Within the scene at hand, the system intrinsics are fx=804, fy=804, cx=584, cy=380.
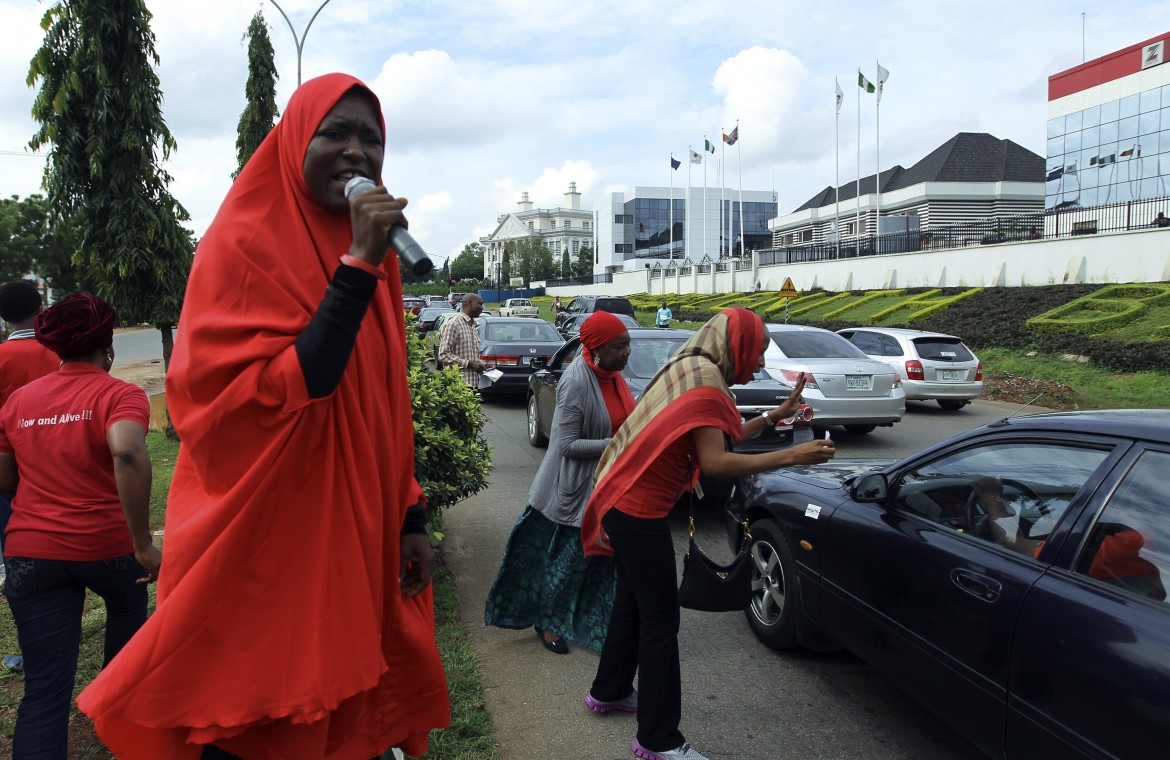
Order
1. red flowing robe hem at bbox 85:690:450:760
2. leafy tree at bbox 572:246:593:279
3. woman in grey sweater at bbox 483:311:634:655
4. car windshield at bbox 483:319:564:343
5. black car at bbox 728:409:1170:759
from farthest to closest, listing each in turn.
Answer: leafy tree at bbox 572:246:593:279 → car windshield at bbox 483:319:564:343 → woman in grey sweater at bbox 483:311:634:655 → black car at bbox 728:409:1170:759 → red flowing robe hem at bbox 85:690:450:760

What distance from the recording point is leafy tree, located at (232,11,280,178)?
17.6 m

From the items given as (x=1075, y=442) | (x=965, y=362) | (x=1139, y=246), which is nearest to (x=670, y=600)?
(x=1075, y=442)

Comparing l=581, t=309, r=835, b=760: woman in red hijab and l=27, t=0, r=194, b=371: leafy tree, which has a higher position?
l=27, t=0, r=194, b=371: leafy tree

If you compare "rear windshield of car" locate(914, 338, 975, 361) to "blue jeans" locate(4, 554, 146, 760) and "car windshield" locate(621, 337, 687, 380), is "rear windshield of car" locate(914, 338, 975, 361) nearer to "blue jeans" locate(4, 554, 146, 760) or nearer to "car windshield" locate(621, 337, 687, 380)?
"car windshield" locate(621, 337, 687, 380)

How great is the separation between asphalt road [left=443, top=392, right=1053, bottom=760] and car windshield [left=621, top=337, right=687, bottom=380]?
366 centimetres

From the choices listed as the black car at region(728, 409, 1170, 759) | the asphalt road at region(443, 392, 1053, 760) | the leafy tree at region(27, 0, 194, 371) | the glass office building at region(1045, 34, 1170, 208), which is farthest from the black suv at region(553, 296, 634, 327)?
the glass office building at region(1045, 34, 1170, 208)

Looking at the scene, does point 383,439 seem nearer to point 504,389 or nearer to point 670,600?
point 670,600

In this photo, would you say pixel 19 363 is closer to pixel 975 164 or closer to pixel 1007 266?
pixel 1007 266

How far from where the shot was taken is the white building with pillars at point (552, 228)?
145 m

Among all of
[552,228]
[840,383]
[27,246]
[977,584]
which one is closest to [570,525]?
[977,584]

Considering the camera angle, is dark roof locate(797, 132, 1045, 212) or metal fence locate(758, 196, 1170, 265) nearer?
metal fence locate(758, 196, 1170, 265)

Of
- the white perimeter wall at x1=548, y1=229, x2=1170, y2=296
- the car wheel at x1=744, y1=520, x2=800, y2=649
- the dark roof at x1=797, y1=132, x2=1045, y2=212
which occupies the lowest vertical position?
the car wheel at x1=744, y1=520, x2=800, y2=649

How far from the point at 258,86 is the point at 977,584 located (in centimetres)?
1858

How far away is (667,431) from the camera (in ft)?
9.78
